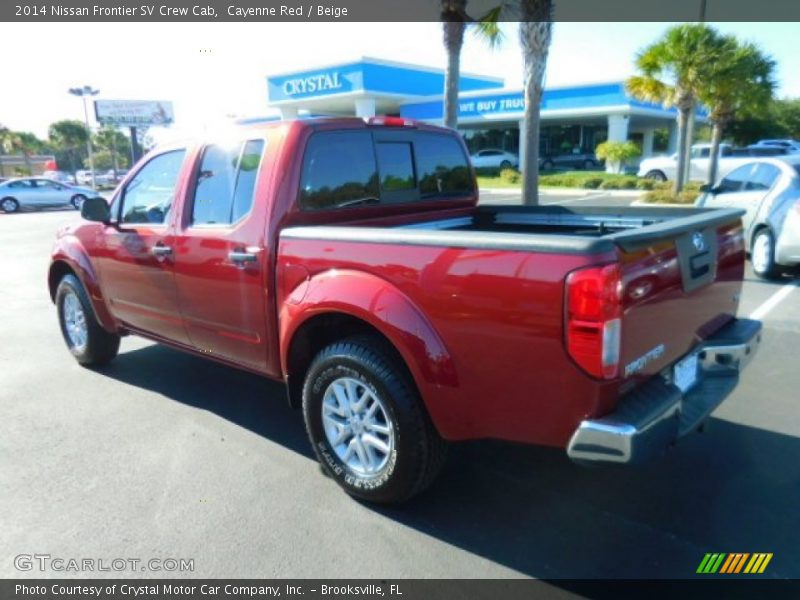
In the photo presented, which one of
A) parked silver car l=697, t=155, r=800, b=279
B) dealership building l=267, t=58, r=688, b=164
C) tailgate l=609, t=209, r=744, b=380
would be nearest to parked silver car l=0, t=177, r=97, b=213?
dealership building l=267, t=58, r=688, b=164

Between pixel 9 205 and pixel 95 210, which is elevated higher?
pixel 95 210

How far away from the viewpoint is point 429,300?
9.06ft

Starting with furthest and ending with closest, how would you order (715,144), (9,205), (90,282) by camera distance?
(9,205) → (715,144) → (90,282)

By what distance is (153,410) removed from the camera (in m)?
4.61

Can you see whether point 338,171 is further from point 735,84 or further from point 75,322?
point 735,84

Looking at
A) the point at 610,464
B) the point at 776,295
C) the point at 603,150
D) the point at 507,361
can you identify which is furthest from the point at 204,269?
the point at 603,150

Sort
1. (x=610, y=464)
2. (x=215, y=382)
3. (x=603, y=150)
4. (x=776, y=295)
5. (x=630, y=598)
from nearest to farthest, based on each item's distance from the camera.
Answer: (x=610, y=464)
(x=630, y=598)
(x=215, y=382)
(x=776, y=295)
(x=603, y=150)

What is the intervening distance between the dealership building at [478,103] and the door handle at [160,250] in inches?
1129

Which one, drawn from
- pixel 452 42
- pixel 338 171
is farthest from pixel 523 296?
pixel 452 42

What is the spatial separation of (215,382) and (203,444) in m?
1.21

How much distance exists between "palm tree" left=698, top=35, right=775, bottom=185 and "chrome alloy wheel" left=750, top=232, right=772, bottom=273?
8993mm

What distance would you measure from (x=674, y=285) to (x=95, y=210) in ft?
13.3

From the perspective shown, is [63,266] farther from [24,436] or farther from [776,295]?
[776,295]

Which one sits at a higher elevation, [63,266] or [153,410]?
[63,266]
